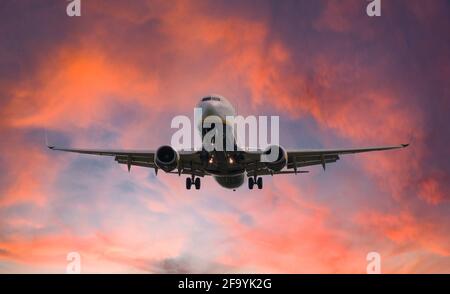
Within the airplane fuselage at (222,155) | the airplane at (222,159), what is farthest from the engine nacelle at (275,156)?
the airplane fuselage at (222,155)

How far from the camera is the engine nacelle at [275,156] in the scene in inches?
1432

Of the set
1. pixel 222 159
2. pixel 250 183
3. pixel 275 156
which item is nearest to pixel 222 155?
pixel 222 159

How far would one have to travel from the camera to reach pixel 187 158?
1588 inches

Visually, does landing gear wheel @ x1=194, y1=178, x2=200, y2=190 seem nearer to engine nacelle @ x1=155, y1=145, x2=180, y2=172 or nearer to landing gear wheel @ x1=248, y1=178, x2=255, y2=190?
landing gear wheel @ x1=248, y1=178, x2=255, y2=190

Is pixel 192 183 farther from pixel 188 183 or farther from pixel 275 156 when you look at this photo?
pixel 275 156

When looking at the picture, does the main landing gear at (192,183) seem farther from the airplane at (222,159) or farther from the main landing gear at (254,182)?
the main landing gear at (254,182)

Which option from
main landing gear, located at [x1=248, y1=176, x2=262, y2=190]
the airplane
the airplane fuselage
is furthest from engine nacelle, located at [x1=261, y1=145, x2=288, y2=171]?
main landing gear, located at [x1=248, y1=176, x2=262, y2=190]

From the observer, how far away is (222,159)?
38781 mm

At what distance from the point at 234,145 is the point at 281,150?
3.77 metres

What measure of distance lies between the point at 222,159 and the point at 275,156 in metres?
4.55

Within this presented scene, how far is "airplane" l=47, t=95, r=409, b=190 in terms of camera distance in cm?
3628
